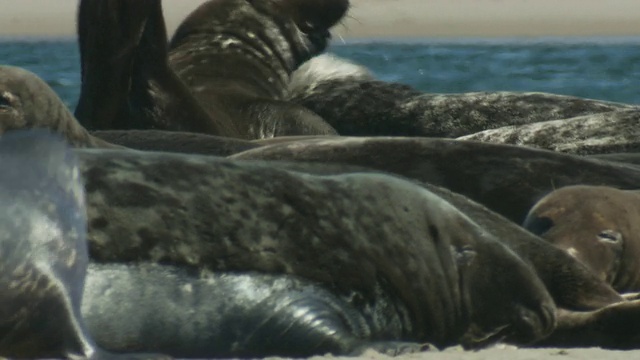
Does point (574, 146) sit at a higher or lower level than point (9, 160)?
lower

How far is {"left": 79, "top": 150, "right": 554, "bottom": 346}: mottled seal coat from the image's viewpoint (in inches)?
128

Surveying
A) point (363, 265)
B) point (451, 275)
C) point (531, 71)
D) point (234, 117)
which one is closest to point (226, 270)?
point (363, 265)

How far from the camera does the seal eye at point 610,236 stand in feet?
16.3

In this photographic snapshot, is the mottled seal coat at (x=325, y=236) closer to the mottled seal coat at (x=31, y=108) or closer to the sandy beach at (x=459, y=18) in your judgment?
the mottled seal coat at (x=31, y=108)

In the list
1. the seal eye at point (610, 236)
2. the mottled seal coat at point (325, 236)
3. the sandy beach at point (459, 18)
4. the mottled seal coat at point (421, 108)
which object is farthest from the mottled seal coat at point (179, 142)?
the sandy beach at point (459, 18)

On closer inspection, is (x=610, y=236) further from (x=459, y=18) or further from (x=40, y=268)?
(x=459, y=18)

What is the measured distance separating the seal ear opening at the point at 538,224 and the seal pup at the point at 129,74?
11.0 feet

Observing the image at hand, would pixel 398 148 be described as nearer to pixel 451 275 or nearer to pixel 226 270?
pixel 451 275

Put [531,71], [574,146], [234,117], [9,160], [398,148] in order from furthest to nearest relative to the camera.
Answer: [531,71]
[234,117]
[574,146]
[398,148]
[9,160]

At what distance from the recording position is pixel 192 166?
3447 millimetres

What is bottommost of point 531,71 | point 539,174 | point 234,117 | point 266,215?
point 531,71

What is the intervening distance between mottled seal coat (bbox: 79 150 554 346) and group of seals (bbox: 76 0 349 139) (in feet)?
14.3

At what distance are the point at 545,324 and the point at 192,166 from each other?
0.97 m

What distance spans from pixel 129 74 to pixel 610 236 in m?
3.77
